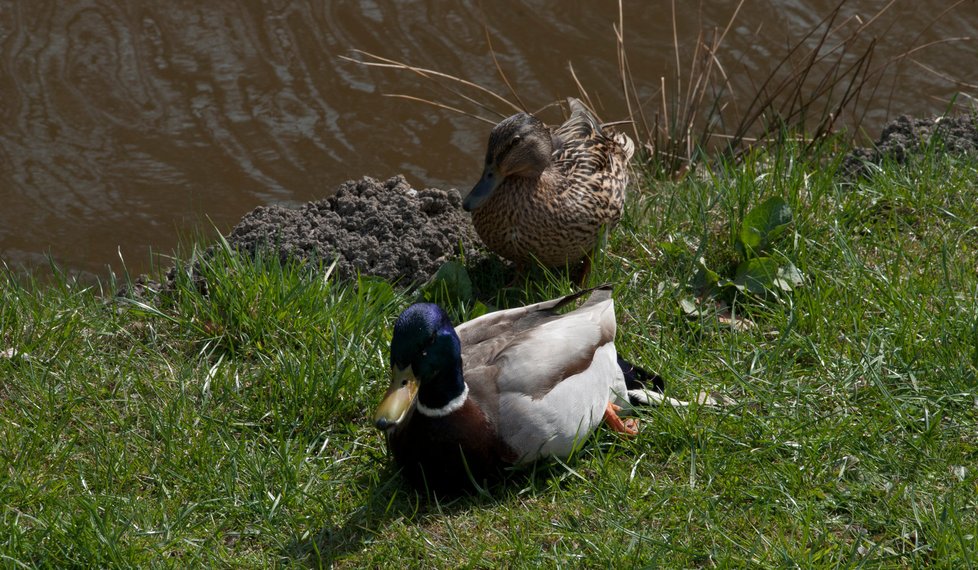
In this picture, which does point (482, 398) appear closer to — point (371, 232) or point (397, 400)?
point (397, 400)

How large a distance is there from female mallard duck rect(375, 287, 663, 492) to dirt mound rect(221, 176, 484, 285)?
1123mm

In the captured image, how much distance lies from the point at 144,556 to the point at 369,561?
64 centimetres

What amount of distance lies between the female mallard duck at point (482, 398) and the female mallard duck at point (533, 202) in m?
0.90

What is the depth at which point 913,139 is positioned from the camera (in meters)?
5.49

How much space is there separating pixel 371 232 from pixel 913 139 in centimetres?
272

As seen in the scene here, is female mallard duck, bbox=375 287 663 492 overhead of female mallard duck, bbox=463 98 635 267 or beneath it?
beneath

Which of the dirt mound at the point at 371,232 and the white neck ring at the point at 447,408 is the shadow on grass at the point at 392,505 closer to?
the white neck ring at the point at 447,408

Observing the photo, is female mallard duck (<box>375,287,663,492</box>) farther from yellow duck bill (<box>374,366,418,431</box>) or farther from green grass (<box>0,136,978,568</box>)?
green grass (<box>0,136,978,568</box>)

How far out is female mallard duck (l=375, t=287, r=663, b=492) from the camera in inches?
131

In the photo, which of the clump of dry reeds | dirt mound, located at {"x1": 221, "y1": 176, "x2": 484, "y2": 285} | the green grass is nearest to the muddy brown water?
the clump of dry reeds

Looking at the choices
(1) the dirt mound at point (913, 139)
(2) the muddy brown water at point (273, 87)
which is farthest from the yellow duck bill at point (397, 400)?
(1) the dirt mound at point (913, 139)

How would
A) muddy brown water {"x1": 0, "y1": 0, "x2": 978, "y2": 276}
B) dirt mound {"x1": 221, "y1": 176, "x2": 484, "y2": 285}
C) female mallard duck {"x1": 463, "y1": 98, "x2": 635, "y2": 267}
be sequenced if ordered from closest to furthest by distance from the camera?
female mallard duck {"x1": 463, "y1": 98, "x2": 635, "y2": 267}, dirt mound {"x1": 221, "y1": 176, "x2": 484, "y2": 285}, muddy brown water {"x1": 0, "y1": 0, "x2": 978, "y2": 276}

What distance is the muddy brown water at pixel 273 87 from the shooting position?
612 cm

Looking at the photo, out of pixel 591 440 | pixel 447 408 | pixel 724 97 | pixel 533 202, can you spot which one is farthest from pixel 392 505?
pixel 724 97
